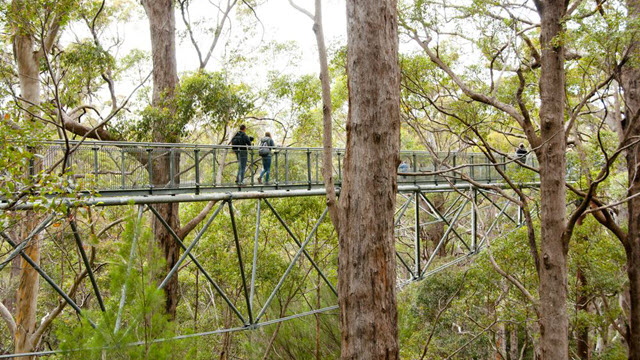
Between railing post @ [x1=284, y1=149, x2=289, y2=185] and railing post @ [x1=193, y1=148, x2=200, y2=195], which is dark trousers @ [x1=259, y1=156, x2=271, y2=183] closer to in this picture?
railing post @ [x1=284, y1=149, x2=289, y2=185]

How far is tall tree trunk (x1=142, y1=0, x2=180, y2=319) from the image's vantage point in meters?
9.84

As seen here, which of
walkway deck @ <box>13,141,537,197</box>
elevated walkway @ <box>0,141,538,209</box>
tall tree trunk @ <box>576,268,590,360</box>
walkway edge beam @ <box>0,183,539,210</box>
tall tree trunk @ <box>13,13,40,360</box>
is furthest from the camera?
tall tree trunk @ <box>576,268,590,360</box>

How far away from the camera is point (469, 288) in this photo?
1498cm

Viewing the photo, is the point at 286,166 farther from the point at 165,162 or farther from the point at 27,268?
the point at 27,268

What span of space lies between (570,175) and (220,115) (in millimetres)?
12188

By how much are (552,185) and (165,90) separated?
727 cm

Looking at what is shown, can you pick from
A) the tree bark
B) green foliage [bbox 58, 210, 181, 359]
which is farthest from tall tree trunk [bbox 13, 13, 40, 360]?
green foliage [bbox 58, 210, 181, 359]

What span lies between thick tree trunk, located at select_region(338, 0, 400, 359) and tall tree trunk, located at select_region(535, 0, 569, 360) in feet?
13.1

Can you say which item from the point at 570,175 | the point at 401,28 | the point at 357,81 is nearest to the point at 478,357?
the point at 570,175

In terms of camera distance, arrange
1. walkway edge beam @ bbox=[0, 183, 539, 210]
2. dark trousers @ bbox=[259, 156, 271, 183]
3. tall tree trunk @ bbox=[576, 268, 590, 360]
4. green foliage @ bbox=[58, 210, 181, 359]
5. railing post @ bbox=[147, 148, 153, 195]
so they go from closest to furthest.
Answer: green foliage @ bbox=[58, 210, 181, 359] < walkway edge beam @ bbox=[0, 183, 539, 210] < railing post @ bbox=[147, 148, 153, 195] < dark trousers @ bbox=[259, 156, 271, 183] < tall tree trunk @ bbox=[576, 268, 590, 360]

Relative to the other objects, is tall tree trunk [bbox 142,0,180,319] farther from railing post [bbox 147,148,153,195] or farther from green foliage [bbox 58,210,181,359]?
green foliage [bbox 58,210,181,359]

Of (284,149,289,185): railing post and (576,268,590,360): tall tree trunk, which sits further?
(576,268,590,360): tall tree trunk

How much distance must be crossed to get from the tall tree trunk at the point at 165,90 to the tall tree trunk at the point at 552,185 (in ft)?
21.8

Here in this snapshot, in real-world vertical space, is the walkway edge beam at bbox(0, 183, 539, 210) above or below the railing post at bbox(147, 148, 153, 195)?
below
